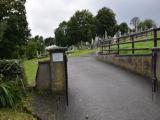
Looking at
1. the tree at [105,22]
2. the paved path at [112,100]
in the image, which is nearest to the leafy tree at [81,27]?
the tree at [105,22]

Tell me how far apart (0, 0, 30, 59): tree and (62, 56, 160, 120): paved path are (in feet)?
134

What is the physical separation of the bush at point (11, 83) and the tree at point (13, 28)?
4139cm

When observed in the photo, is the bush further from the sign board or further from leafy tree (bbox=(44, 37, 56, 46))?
leafy tree (bbox=(44, 37, 56, 46))

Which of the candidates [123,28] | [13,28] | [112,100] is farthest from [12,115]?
[123,28]

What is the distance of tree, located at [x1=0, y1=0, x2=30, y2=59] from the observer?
52.2 metres

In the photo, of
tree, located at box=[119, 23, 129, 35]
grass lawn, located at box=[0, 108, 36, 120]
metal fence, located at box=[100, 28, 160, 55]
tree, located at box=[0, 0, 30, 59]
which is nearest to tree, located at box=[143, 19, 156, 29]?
tree, located at box=[119, 23, 129, 35]

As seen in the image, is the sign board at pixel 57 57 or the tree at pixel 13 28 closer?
the sign board at pixel 57 57

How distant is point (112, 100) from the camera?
8930 millimetres

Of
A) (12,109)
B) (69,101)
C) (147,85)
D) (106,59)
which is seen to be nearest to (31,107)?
(12,109)

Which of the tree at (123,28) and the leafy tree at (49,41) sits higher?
the tree at (123,28)

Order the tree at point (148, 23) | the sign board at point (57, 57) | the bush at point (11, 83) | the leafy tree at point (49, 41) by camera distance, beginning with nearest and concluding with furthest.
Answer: the bush at point (11, 83) → the sign board at point (57, 57) → the tree at point (148, 23) → the leafy tree at point (49, 41)

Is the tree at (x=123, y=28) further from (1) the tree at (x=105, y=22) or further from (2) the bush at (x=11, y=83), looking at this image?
(2) the bush at (x=11, y=83)

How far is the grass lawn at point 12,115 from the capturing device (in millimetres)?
7449

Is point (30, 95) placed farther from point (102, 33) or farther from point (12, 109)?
point (102, 33)
